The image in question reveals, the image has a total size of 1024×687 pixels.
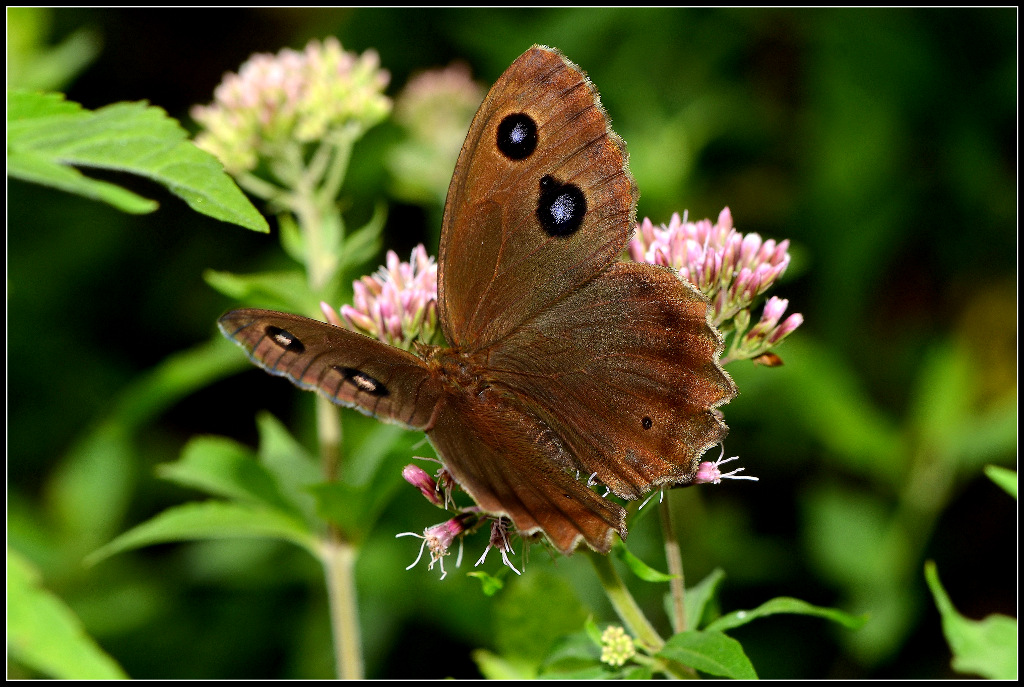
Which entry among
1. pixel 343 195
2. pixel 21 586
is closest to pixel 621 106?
pixel 343 195

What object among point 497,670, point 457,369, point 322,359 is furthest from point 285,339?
point 497,670

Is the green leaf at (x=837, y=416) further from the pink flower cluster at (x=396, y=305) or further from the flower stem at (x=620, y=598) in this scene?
the flower stem at (x=620, y=598)

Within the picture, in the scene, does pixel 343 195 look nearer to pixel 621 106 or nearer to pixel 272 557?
pixel 621 106

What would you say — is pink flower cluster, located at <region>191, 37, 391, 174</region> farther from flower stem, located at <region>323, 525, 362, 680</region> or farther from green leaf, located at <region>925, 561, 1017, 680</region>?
green leaf, located at <region>925, 561, 1017, 680</region>

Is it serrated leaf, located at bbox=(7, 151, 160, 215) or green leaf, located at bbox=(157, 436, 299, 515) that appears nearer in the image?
serrated leaf, located at bbox=(7, 151, 160, 215)

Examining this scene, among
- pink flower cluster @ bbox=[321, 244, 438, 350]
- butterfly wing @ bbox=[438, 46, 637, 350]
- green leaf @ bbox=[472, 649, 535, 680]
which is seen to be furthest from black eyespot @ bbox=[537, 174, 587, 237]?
green leaf @ bbox=[472, 649, 535, 680]

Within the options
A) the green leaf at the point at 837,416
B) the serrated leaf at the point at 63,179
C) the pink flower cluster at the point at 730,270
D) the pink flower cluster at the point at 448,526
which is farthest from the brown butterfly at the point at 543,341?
the green leaf at the point at 837,416
